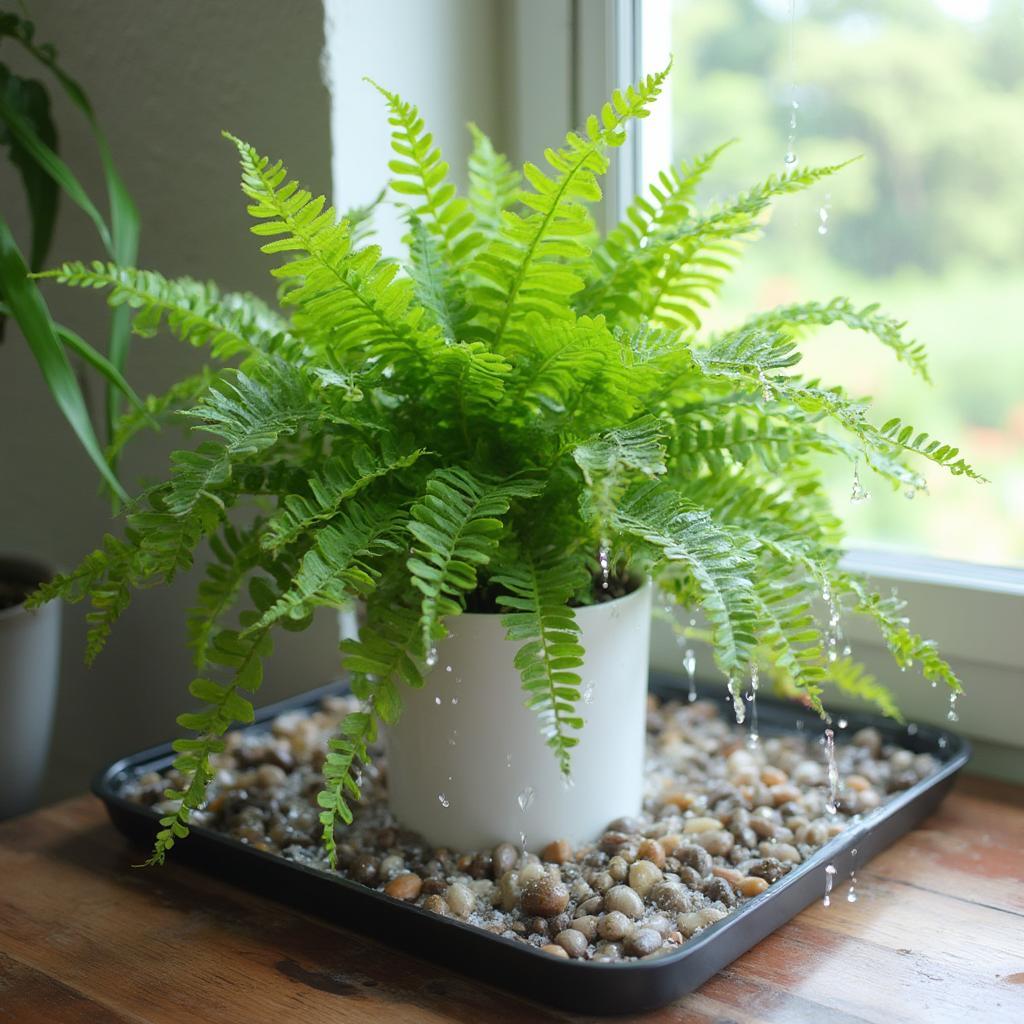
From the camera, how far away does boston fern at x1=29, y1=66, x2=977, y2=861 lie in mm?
729

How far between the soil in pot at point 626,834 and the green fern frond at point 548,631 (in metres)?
0.13

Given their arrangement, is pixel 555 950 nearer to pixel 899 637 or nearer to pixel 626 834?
pixel 626 834

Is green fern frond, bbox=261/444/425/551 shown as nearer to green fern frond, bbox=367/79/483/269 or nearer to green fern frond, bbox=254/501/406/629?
green fern frond, bbox=254/501/406/629

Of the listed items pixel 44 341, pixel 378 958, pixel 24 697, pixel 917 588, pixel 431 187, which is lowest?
pixel 378 958

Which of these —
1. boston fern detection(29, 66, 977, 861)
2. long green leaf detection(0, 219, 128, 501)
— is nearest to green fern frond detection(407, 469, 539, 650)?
boston fern detection(29, 66, 977, 861)

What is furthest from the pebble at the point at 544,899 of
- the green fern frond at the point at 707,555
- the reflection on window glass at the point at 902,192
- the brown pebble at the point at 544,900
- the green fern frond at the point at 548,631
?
the reflection on window glass at the point at 902,192

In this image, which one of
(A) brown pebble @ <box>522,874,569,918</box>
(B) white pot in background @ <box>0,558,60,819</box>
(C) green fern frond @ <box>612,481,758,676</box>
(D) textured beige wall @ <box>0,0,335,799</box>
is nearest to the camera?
(C) green fern frond @ <box>612,481,758,676</box>

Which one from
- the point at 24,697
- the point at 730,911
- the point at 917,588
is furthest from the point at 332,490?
the point at 917,588

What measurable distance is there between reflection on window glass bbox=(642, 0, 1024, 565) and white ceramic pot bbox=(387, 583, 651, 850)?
17.9 inches

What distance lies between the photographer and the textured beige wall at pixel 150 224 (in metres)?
1.16

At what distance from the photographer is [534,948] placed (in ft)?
2.38

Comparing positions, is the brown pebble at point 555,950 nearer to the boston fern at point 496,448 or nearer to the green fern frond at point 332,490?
the boston fern at point 496,448

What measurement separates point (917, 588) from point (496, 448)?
49 centimetres

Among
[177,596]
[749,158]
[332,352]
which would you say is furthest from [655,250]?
[177,596]
